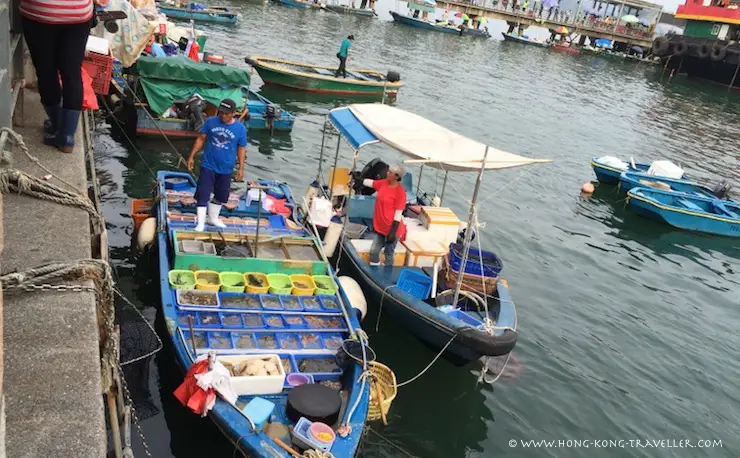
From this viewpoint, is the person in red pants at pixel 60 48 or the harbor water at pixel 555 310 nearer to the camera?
the person in red pants at pixel 60 48

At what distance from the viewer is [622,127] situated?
32062mm

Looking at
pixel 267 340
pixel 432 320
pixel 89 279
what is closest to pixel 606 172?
pixel 432 320

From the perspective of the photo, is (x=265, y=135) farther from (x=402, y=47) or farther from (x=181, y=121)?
(x=402, y=47)

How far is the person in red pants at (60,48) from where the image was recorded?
577 centimetres

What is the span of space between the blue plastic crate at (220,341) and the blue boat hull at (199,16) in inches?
1479

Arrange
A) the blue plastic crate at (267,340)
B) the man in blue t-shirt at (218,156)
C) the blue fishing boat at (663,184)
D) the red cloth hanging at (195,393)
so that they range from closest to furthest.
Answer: the red cloth hanging at (195,393) → the blue plastic crate at (267,340) → the man in blue t-shirt at (218,156) → the blue fishing boat at (663,184)

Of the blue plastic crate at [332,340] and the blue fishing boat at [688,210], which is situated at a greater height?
the blue plastic crate at [332,340]

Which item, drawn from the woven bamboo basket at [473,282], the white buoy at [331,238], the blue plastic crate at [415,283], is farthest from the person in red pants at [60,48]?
the woven bamboo basket at [473,282]

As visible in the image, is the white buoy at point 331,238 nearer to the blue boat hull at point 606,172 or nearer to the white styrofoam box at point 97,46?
the white styrofoam box at point 97,46

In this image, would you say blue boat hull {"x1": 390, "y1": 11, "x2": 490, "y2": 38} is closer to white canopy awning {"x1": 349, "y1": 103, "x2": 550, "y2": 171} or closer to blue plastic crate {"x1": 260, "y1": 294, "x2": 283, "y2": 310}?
white canopy awning {"x1": 349, "y1": 103, "x2": 550, "y2": 171}

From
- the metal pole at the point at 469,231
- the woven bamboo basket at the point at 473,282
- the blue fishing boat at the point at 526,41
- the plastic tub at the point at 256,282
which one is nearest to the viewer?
the plastic tub at the point at 256,282

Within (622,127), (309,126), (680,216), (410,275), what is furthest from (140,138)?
(622,127)

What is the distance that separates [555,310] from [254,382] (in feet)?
24.4

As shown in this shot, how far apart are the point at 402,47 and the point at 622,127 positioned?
935 inches
